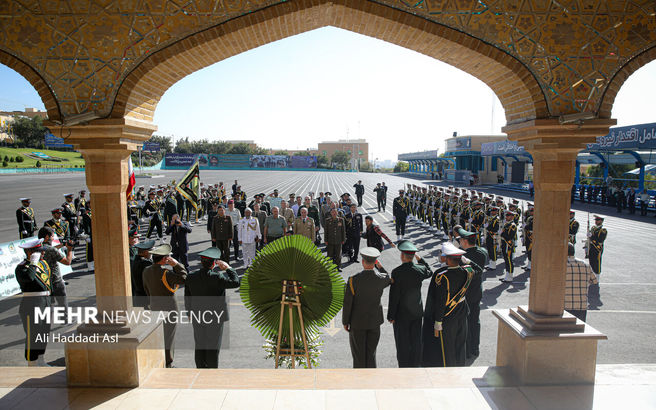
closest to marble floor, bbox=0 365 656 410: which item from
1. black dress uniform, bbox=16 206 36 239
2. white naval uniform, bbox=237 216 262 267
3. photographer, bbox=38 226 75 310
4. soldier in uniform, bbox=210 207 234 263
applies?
photographer, bbox=38 226 75 310

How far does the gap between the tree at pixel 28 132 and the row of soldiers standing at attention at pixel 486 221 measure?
280 ft

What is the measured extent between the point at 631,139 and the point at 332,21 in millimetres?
24146

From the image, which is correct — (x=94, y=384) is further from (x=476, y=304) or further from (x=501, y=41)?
(x=501, y=41)

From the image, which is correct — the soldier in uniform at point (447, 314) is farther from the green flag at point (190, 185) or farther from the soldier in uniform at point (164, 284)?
the green flag at point (190, 185)

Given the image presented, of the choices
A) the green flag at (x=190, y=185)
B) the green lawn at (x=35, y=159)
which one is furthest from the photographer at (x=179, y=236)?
the green lawn at (x=35, y=159)

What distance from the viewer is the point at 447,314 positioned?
4.48m

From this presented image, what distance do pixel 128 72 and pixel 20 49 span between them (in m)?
1.06

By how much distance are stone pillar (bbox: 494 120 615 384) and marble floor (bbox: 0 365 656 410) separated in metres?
0.20

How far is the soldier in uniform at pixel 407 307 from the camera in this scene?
177 inches

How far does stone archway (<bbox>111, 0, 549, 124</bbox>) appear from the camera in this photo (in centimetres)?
388

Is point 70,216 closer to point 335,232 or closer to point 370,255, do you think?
point 335,232

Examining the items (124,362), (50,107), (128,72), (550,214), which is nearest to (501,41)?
(550,214)

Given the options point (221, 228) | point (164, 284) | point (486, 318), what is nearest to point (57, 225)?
point (221, 228)

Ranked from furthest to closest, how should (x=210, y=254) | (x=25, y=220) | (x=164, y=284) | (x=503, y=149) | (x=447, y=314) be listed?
(x=503, y=149)
(x=25, y=220)
(x=164, y=284)
(x=210, y=254)
(x=447, y=314)
